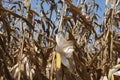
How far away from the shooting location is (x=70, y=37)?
4.58 feet

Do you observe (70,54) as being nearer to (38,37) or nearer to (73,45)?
(73,45)

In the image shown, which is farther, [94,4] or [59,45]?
[94,4]

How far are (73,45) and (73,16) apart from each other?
267mm

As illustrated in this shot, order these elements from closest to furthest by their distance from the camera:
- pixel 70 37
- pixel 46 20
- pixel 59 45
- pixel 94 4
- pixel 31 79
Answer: pixel 59 45 → pixel 70 37 → pixel 31 79 → pixel 46 20 → pixel 94 4

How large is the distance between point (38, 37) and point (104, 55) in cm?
50

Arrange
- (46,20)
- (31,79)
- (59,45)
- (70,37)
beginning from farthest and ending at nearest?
(46,20), (31,79), (70,37), (59,45)

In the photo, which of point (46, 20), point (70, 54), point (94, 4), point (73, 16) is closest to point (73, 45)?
point (70, 54)

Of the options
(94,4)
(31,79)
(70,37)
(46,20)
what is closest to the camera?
(70,37)

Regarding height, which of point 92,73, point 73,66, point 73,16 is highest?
point 73,16

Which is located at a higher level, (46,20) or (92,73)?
(46,20)

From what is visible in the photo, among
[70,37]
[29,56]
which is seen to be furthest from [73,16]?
[29,56]

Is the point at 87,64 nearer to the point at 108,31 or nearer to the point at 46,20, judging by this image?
the point at 108,31

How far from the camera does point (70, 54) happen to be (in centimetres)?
127

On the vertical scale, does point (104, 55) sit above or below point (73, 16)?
below
